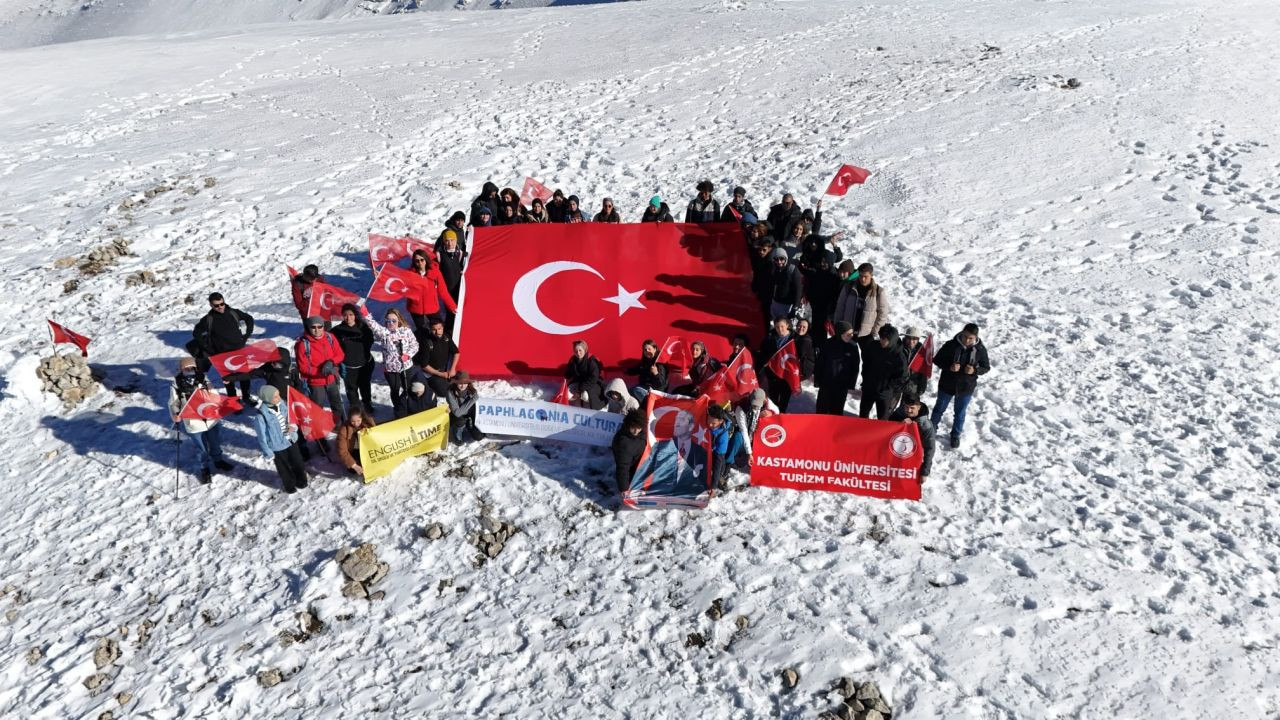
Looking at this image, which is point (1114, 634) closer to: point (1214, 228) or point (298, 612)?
point (298, 612)

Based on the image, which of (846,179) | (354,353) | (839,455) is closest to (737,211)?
(846,179)

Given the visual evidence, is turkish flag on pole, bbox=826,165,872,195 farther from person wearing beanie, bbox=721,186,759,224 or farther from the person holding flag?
the person holding flag

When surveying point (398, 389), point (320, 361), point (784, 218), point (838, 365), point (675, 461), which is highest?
point (784, 218)

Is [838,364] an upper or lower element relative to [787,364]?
upper

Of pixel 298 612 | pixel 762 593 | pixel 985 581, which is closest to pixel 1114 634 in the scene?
pixel 985 581

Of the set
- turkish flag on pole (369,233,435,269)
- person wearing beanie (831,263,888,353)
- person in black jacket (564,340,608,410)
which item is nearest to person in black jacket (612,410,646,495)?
person in black jacket (564,340,608,410)

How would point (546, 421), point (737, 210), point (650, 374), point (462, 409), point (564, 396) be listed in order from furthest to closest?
point (737, 210)
point (564, 396)
point (650, 374)
point (546, 421)
point (462, 409)

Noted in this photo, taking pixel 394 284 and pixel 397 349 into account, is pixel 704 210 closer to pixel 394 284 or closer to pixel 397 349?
pixel 394 284
